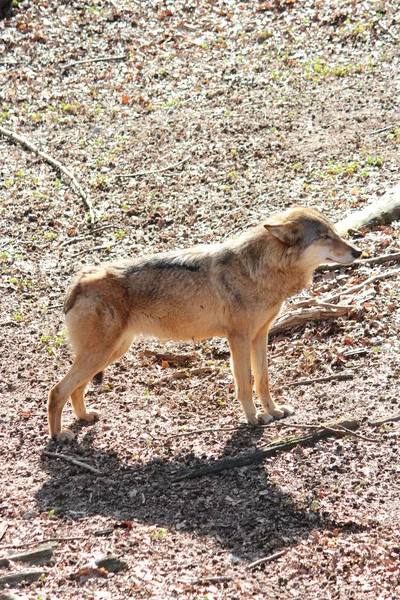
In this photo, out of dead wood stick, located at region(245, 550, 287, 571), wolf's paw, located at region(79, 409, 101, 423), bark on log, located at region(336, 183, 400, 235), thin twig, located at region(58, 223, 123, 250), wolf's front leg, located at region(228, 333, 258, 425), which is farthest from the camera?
thin twig, located at region(58, 223, 123, 250)

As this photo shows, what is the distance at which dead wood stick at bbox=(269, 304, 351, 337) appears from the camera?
31.8ft

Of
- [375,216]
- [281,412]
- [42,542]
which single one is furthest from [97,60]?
[42,542]

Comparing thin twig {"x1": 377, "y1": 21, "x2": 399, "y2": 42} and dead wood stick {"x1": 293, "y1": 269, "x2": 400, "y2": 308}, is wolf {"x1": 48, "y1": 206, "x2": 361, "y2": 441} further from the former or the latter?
thin twig {"x1": 377, "y1": 21, "x2": 399, "y2": 42}

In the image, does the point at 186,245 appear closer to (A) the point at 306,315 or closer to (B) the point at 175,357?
(B) the point at 175,357

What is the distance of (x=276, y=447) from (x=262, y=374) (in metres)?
1.16

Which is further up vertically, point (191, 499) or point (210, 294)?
point (210, 294)

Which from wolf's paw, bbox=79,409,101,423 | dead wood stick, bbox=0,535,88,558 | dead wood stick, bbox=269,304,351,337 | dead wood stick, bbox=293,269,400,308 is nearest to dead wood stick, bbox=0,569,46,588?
dead wood stick, bbox=0,535,88,558

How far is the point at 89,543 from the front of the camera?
6.37 meters

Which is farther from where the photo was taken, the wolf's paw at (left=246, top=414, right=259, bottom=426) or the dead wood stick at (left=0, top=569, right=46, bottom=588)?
the wolf's paw at (left=246, top=414, right=259, bottom=426)

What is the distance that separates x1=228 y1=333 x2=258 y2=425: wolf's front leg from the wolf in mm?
11

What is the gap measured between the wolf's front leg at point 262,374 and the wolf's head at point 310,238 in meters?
1.00

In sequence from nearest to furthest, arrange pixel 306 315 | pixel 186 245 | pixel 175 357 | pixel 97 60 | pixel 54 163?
pixel 306 315 → pixel 175 357 → pixel 186 245 → pixel 54 163 → pixel 97 60

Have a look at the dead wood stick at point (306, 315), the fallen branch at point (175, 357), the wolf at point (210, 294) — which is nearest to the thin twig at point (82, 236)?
the fallen branch at point (175, 357)

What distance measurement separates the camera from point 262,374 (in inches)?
335
